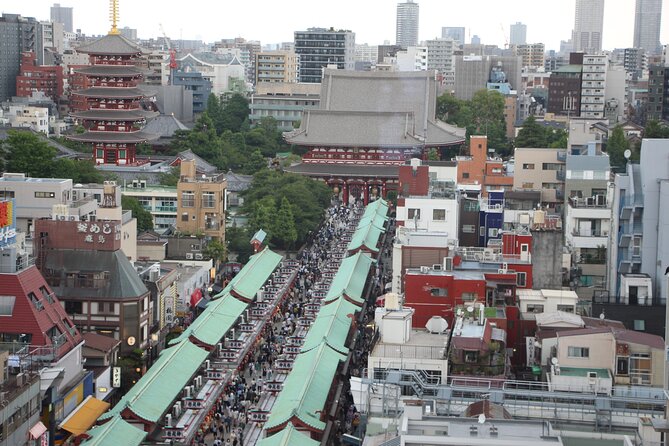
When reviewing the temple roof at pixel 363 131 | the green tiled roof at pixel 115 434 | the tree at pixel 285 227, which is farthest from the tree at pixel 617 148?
the green tiled roof at pixel 115 434

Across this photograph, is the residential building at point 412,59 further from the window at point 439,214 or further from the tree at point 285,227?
the window at point 439,214

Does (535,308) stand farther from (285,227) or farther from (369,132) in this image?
(369,132)

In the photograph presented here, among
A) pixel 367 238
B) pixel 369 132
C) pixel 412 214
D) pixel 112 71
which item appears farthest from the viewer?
pixel 369 132

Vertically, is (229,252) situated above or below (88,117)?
below

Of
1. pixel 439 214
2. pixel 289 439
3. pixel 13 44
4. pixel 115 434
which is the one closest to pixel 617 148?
pixel 439 214

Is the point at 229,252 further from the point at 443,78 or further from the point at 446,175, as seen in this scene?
the point at 443,78

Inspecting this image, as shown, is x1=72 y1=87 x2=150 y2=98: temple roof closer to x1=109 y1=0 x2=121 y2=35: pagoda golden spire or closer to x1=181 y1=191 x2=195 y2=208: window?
x1=109 y1=0 x2=121 y2=35: pagoda golden spire

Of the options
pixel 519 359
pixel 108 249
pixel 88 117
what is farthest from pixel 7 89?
pixel 519 359
